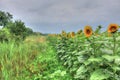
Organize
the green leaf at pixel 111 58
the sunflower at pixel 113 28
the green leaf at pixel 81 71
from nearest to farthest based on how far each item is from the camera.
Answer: the sunflower at pixel 113 28
the green leaf at pixel 111 58
the green leaf at pixel 81 71

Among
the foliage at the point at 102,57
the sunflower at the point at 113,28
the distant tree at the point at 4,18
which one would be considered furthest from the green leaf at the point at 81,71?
the distant tree at the point at 4,18

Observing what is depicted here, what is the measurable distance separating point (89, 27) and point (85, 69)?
2.23 ft

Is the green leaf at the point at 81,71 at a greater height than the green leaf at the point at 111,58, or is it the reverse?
the green leaf at the point at 111,58

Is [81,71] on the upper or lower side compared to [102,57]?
lower

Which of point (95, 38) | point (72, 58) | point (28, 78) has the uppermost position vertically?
point (95, 38)

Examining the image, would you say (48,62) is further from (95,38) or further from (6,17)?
(6,17)

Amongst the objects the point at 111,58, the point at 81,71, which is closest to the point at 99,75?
the point at 111,58

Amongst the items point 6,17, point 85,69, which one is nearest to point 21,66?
point 85,69

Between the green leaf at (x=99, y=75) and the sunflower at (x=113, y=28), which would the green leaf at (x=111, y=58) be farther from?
the sunflower at (x=113, y=28)

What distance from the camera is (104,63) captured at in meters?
3.60

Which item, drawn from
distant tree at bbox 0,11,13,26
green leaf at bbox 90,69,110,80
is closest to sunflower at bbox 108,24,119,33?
green leaf at bbox 90,69,110,80

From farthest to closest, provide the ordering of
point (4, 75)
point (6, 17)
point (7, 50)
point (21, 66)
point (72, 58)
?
point (6, 17)
point (7, 50)
point (21, 66)
point (4, 75)
point (72, 58)

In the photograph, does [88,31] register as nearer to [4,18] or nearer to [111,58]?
[111,58]

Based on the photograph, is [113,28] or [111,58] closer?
[113,28]
